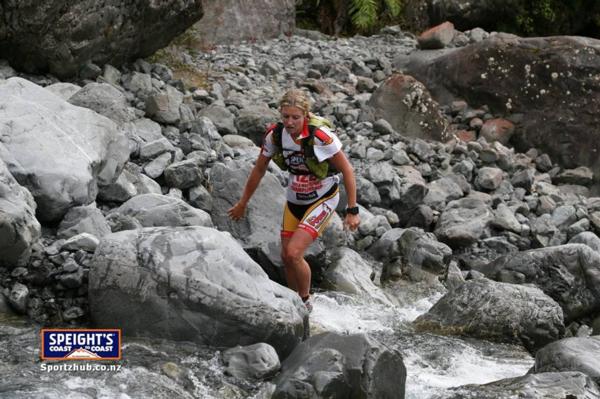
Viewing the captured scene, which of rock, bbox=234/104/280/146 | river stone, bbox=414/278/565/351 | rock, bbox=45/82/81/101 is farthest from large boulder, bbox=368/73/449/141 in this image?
river stone, bbox=414/278/565/351

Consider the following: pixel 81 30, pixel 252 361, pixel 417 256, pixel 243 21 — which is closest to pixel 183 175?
pixel 417 256

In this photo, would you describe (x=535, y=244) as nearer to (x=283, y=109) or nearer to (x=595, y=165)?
(x=595, y=165)

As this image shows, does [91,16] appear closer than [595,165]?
Yes

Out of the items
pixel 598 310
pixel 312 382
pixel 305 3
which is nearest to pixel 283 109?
pixel 312 382

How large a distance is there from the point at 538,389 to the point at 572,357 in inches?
24.3

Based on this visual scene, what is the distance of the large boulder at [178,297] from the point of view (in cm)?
595

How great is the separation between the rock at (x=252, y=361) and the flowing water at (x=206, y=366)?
0.06 meters

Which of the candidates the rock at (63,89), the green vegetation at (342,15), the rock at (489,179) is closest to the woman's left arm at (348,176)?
the rock at (63,89)

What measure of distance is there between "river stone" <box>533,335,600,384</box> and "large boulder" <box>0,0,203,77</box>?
6.66 meters

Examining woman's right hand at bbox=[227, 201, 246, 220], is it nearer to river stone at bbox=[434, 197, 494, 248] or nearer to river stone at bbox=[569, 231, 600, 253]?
river stone at bbox=[434, 197, 494, 248]

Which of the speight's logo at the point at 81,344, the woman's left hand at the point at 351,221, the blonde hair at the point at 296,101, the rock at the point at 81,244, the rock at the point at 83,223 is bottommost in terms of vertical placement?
the speight's logo at the point at 81,344

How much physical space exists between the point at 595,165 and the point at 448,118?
2468 mm

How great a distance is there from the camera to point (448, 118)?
14.3 metres

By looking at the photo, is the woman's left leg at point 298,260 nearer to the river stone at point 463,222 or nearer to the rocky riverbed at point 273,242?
the rocky riverbed at point 273,242
